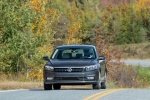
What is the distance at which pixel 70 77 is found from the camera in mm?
22000

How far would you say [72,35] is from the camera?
54.3 m

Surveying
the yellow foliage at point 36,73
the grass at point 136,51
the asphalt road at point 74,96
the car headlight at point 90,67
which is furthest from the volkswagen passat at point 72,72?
the grass at point 136,51

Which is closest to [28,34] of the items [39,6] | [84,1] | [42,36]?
[42,36]

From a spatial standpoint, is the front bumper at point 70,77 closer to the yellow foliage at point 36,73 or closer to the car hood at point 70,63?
the car hood at point 70,63

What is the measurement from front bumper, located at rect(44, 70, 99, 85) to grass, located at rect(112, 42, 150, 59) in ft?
190

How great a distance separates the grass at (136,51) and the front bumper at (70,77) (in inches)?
2275

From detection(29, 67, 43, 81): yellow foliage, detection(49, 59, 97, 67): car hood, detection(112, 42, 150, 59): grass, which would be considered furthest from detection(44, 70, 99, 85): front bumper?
detection(112, 42, 150, 59): grass

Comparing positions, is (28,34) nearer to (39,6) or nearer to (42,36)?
(42,36)

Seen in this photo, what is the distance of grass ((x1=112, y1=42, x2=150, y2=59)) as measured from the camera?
3206 inches

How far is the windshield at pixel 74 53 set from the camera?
2324 centimetres

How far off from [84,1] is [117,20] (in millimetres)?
27987

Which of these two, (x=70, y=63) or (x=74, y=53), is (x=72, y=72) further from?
(x=74, y=53)

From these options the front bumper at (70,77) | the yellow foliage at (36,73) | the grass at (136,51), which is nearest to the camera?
the front bumper at (70,77)

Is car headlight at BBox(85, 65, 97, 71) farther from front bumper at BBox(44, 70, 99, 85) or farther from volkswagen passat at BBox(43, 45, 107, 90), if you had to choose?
front bumper at BBox(44, 70, 99, 85)
